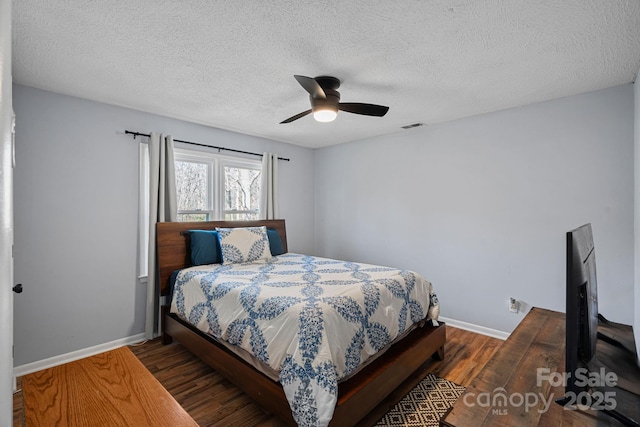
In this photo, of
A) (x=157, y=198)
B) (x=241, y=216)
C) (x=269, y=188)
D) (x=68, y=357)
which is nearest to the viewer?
(x=68, y=357)

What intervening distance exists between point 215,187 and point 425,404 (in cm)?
314

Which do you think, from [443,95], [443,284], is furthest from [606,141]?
[443,284]

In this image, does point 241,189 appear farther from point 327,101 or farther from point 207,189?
point 327,101

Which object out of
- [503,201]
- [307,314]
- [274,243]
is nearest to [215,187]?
[274,243]

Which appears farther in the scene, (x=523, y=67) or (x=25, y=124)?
(x=25, y=124)

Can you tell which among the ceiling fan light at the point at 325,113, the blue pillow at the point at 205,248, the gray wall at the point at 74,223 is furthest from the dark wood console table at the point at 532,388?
the gray wall at the point at 74,223

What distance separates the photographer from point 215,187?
12.4ft

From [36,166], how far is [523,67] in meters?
3.96

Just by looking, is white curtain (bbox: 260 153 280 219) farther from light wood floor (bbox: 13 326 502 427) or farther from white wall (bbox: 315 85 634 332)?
light wood floor (bbox: 13 326 502 427)

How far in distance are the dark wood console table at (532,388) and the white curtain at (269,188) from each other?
3256mm

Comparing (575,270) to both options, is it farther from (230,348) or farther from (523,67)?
(230,348)

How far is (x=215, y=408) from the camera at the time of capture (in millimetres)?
2072

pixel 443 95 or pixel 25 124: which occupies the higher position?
pixel 443 95

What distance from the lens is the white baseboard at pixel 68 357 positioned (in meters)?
2.47
